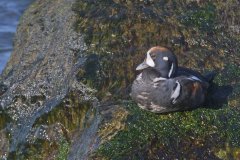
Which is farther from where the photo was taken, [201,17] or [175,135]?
[201,17]

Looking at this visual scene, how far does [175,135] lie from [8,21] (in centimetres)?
765

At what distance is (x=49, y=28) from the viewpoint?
7.79 metres

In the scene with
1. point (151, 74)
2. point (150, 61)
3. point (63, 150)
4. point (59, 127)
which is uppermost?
point (150, 61)

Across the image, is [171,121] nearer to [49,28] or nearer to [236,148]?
[236,148]

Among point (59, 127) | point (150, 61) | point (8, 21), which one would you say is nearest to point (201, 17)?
point (150, 61)

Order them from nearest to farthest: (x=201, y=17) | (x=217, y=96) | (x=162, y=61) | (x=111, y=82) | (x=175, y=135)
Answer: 1. (x=175, y=135)
2. (x=162, y=61)
3. (x=217, y=96)
4. (x=111, y=82)
5. (x=201, y=17)

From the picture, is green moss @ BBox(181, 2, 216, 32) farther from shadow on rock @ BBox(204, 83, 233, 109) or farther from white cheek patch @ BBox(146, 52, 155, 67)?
white cheek patch @ BBox(146, 52, 155, 67)

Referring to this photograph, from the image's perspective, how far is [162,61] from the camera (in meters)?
5.82

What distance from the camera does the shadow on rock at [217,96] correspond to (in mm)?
6164

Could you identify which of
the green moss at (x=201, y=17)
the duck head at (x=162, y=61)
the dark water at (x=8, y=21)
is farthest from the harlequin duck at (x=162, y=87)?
the dark water at (x=8, y=21)

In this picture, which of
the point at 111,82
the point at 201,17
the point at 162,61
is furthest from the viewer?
the point at 201,17

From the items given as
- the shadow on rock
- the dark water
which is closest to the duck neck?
the shadow on rock

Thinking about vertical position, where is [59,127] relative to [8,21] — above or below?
above

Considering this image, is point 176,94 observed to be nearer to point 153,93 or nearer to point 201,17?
point 153,93
